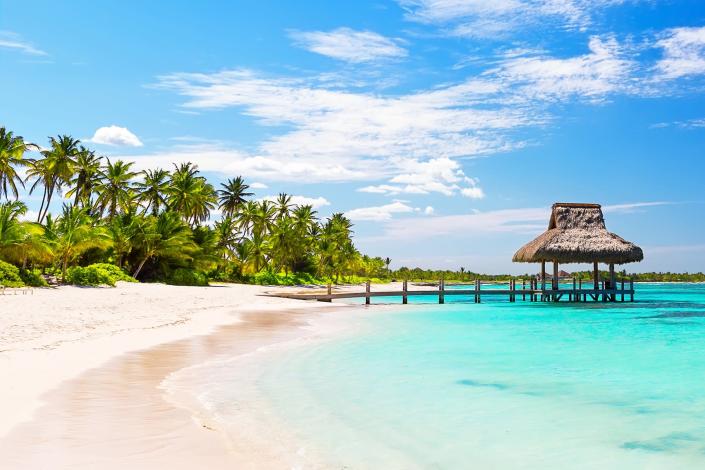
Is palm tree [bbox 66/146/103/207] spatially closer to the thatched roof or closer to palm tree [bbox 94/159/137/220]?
palm tree [bbox 94/159/137/220]

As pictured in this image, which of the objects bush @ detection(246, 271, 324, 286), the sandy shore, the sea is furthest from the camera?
bush @ detection(246, 271, 324, 286)

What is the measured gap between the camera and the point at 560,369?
37.9 ft

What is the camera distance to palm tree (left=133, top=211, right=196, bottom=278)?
123 feet

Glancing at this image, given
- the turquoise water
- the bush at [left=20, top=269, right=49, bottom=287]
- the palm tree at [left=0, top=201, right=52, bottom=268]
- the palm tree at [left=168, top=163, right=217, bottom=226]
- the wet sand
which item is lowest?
the turquoise water

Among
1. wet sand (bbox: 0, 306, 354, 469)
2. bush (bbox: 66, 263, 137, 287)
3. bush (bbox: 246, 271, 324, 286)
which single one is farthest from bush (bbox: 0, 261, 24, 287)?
bush (bbox: 246, 271, 324, 286)

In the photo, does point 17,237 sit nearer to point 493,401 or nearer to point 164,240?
point 164,240

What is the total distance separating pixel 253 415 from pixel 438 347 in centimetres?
858

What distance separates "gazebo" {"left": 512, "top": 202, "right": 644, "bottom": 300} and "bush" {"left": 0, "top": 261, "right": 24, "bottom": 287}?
26.0 m

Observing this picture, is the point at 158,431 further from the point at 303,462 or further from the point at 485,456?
the point at 485,456

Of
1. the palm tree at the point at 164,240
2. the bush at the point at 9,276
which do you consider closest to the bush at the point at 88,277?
the bush at the point at 9,276

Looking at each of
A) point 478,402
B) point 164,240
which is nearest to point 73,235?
point 164,240

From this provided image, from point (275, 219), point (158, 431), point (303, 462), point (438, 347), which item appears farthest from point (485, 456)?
point (275, 219)

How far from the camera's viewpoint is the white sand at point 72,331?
710 centimetres

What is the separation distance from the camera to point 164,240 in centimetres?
3809
